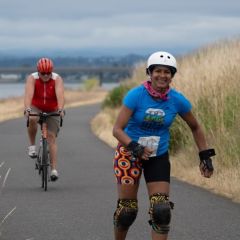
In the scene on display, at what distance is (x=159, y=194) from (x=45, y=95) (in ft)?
17.0

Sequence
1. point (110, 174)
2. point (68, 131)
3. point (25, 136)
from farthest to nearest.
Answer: point (68, 131), point (25, 136), point (110, 174)

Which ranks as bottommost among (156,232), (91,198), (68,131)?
(68,131)

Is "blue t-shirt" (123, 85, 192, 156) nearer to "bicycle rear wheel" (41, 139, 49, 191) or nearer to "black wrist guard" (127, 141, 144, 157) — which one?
"black wrist guard" (127, 141, 144, 157)

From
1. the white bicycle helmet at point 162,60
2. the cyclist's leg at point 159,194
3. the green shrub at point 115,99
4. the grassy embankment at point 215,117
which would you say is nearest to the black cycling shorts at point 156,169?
the cyclist's leg at point 159,194

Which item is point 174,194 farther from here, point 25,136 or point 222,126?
point 25,136

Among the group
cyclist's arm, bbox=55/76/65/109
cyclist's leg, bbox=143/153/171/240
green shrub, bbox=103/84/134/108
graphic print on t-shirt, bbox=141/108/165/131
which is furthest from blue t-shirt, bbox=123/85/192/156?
green shrub, bbox=103/84/134/108

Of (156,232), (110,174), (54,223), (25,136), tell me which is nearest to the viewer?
(156,232)

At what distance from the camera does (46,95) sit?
11594mm

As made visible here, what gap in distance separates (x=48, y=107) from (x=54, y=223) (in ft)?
9.91

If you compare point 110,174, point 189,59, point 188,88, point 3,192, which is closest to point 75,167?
point 110,174

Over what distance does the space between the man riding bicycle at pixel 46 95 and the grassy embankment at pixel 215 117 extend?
2202 mm

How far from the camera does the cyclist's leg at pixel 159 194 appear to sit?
6.47 meters

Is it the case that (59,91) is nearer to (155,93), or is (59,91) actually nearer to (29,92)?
(29,92)

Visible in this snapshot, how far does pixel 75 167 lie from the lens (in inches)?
604
